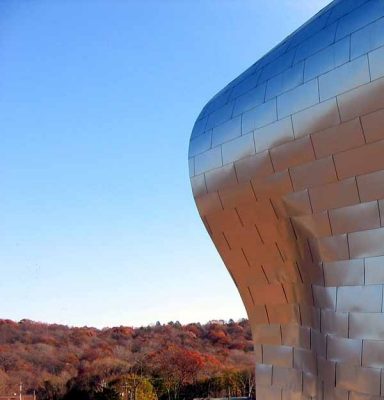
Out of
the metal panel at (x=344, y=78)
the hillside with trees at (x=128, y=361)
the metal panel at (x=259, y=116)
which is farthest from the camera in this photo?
the hillside with trees at (x=128, y=361)

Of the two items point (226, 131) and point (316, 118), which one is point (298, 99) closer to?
point (316, 118)

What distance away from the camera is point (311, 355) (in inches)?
545

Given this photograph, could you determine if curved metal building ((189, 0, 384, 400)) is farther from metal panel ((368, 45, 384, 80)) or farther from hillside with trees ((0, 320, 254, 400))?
hillside with trees ((0, 320, 254, 400))

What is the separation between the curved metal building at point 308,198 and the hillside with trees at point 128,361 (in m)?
40.1

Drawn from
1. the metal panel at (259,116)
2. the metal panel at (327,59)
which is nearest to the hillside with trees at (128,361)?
the metal panel at (259,116)

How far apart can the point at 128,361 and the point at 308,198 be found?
6403 centimetres

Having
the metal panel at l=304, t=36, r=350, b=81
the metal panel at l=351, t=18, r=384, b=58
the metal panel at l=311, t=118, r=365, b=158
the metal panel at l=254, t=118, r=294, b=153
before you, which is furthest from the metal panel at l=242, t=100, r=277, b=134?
the metal panel at l=351, t=18, r=384, b=58

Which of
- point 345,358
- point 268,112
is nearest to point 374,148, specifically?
point 268,112

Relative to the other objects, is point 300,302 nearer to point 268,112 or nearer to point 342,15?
point 268,112

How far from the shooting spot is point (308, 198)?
13.1m

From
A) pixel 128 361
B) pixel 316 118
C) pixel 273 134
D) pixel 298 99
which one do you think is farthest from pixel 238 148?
pixel 128 361

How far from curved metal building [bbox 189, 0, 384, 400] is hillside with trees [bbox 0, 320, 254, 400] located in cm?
4012

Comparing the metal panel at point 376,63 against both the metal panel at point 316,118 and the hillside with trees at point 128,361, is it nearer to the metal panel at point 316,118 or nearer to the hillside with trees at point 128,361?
the metal panel at point 316,118

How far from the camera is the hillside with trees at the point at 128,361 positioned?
5797cm
